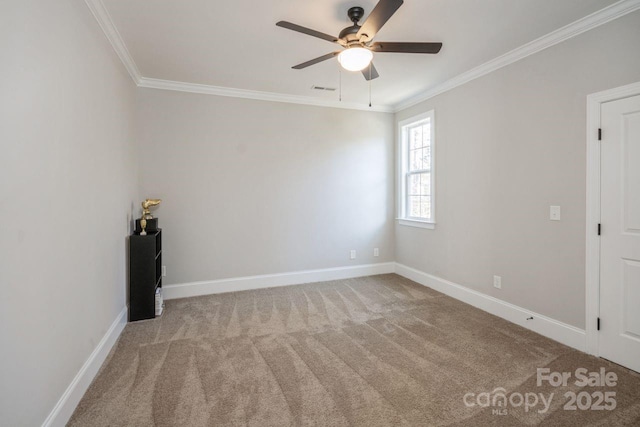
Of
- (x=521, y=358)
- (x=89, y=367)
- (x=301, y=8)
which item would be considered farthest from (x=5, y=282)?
(x=521, y=358)

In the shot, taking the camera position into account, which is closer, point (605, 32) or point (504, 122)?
point (605, 32)

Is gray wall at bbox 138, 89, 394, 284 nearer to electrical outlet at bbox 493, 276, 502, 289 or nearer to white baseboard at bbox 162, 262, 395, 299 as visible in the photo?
white baseboard at bbox 162, 262, 395, 299

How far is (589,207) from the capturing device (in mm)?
2582

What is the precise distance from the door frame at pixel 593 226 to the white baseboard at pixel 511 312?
10 centimetres

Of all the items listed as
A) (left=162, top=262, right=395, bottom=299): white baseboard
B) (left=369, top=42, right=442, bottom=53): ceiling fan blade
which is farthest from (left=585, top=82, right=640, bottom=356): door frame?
(left=162, top=262, right=395, bottom=299): white baseboard

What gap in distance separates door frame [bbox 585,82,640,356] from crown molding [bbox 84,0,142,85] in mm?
3968

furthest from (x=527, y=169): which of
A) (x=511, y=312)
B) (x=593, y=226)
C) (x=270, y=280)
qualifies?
(x=270, y=280)

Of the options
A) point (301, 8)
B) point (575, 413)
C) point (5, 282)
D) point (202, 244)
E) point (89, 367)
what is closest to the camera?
point (5, 282)

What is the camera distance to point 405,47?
7.89 feet

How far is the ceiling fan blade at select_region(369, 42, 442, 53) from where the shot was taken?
91.9 inches

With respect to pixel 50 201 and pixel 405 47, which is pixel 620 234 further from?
pixel 50 201

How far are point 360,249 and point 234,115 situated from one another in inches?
109

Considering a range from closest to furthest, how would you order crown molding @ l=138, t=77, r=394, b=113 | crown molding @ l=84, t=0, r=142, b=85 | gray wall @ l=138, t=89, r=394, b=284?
crown molding @ l=84, t=0, r=142, b=85 < crown molding @ l=138, t=77, r=394, b=113 < gray wall @ l=138, t=89, r=394, b=284

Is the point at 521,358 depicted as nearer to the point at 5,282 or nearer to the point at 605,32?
the point at 605,32
